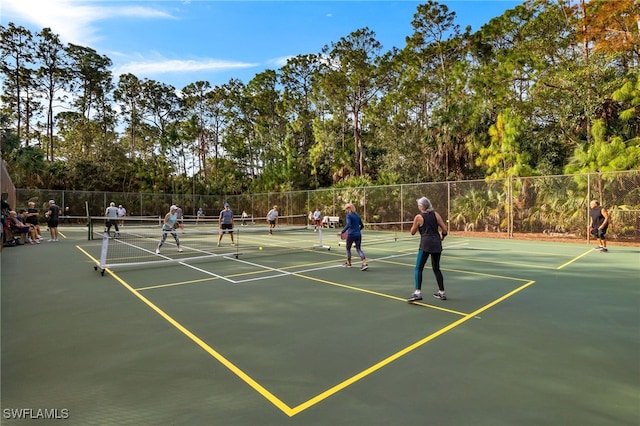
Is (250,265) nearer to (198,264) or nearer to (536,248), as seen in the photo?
(198,264)

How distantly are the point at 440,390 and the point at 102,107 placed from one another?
2055 inches

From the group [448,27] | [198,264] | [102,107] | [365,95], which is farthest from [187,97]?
[198,264]

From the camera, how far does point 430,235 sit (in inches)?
235

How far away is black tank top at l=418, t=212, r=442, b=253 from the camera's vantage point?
5.93 meters

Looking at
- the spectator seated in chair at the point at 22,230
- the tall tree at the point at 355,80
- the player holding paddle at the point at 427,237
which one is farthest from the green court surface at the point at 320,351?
the tall tree at the point at 355,80

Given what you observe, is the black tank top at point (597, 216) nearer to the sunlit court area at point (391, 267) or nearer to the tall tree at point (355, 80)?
the sunlit court area at point (391, 267)

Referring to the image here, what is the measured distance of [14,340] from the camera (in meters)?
4.42

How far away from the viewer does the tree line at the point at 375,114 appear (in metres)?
18.0

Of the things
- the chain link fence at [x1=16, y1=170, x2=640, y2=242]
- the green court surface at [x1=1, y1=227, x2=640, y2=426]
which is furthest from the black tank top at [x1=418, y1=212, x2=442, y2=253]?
the chain link fence at [x1=16, y1=170, x2=640, y2=242]

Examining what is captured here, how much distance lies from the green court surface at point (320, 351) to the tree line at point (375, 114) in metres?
14.1

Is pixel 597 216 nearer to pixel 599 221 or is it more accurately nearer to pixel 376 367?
pixel 599 221

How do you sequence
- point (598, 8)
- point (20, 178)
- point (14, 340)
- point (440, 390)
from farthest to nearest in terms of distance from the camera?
point (20, 178), point (598, 8), point (14, 340), point (440, 390)

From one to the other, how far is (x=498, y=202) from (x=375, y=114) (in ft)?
45.6

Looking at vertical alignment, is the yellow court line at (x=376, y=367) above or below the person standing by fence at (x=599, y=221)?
below
